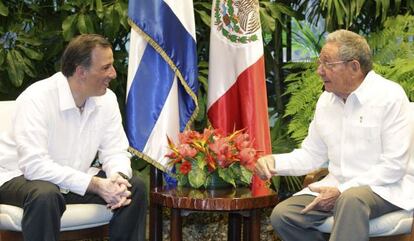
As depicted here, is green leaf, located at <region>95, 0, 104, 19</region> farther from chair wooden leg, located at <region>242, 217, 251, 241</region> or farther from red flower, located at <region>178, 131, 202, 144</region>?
chair wooden leg, located at <region>242, 217, 251, 241</region>

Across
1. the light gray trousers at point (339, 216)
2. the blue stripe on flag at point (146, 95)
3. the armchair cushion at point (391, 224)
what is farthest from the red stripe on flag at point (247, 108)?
the armchair cushion at point (391, 224)

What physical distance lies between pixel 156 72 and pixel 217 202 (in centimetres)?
94

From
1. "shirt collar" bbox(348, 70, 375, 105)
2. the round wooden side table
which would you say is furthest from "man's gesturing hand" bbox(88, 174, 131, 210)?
"shirt collar" bbox(348, 70, 375, 105)

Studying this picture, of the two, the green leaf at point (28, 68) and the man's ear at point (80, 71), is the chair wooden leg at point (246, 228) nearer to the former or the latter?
the man's ear at point (80, 71)

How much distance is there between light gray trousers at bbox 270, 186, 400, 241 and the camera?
10.5ft

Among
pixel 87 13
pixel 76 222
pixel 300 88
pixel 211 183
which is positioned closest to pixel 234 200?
pixel 211 183

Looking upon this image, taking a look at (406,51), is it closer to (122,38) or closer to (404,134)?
(404,134)

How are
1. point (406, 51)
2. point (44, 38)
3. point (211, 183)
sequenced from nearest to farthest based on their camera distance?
point (211, 183), point (406, 51), point (44, 38)

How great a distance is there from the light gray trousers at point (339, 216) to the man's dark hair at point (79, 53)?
1097mm

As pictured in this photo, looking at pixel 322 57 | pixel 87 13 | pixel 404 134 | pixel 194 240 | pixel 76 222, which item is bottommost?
pixel 194 240

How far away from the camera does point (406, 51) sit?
15.1 feet

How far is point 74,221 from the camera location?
337 centimetres

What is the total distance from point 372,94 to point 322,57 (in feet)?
0.90

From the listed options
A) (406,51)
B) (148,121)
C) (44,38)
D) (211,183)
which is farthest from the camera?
(44,38)
